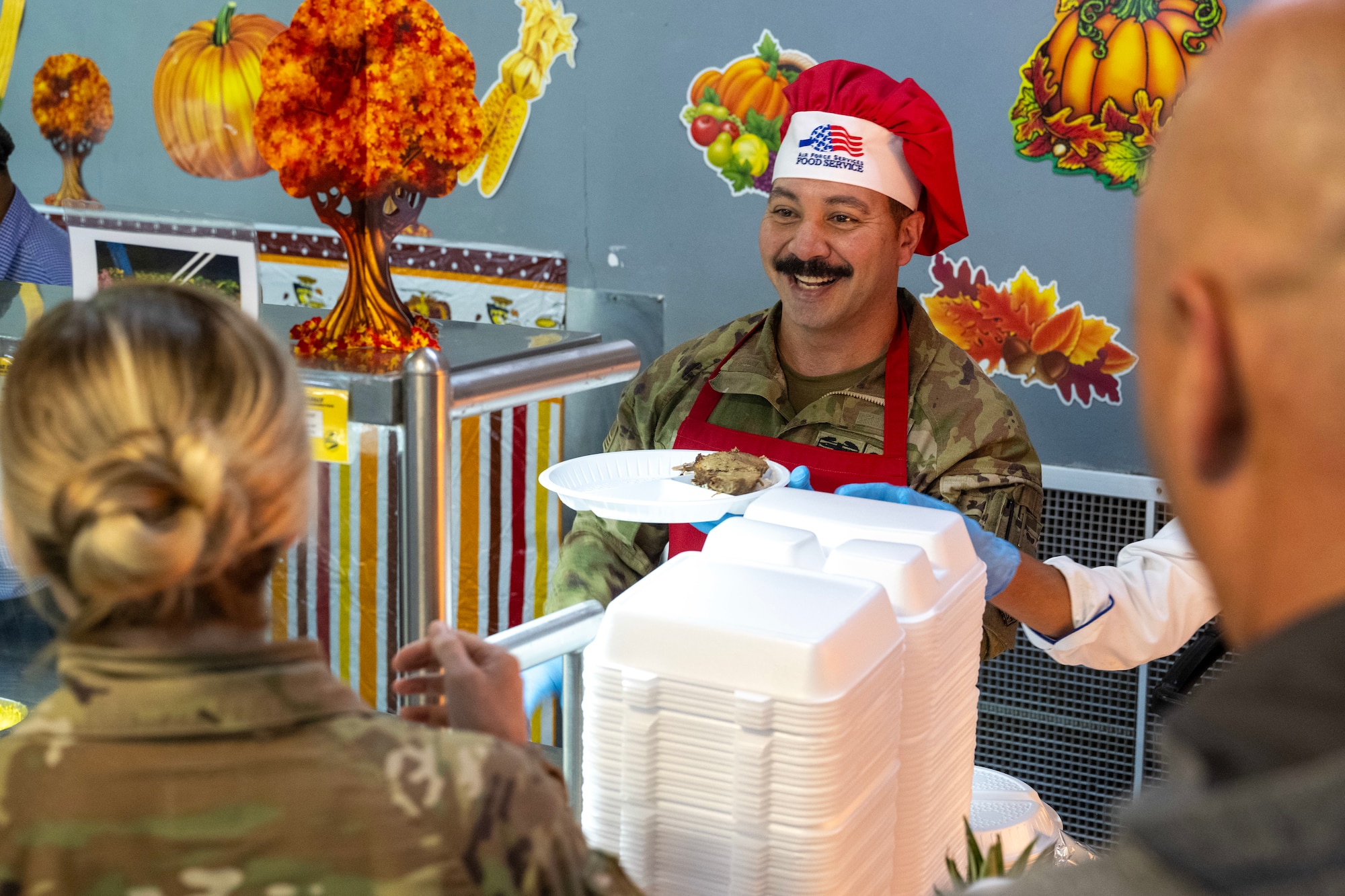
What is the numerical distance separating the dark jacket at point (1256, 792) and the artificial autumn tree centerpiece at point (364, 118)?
0.98m

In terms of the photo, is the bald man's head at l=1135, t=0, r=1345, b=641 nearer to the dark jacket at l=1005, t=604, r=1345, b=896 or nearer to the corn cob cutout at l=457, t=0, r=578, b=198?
the dark jacket at l=1005, t=604, r=1345, b=896

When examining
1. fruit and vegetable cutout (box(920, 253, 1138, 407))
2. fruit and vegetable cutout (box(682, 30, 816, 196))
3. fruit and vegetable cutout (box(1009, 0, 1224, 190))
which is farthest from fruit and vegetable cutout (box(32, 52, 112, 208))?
fruit and vegetable cutout (box(1009, 0, 1224, 190))

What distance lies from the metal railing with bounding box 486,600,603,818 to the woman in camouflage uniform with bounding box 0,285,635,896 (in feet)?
0.87

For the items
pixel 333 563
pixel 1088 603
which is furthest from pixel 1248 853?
pixel 333 563

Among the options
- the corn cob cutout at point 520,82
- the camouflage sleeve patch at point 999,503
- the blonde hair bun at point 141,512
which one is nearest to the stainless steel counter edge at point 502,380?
the blonde hair bun at point 141,512

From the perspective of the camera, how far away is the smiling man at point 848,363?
7.74ft

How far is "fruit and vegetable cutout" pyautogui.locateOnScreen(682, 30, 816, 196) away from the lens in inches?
123

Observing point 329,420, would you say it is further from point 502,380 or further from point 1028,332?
point 1028,332

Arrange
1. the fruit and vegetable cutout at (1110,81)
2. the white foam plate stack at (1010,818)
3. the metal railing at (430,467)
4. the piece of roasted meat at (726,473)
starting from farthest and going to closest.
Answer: the fruit and vegetable cutout at (1110,81) → the piece of roasted meat at (726,473) → the white foam plate stack at (1010,818) → the metal railing at (430,467)

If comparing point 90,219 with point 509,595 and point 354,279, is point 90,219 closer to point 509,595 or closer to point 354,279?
point 354,279

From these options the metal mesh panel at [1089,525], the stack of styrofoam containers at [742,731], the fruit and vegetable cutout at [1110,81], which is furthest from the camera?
the metal mesh panel at [1089,525]

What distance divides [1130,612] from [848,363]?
A: 786mm

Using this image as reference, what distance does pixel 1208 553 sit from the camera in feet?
1.71

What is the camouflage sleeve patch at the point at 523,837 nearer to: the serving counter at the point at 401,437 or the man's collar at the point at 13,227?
the serving counter at the point at 401,437
